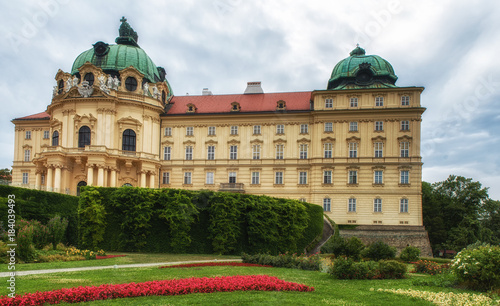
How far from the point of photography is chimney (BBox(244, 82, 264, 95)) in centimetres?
6177

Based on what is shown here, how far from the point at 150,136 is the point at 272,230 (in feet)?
92.5

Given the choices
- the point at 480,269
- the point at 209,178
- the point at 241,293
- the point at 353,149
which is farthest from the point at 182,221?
the point at 353,149

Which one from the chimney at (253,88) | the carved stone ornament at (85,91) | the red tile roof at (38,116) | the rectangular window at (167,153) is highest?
the chimney at (253,88)

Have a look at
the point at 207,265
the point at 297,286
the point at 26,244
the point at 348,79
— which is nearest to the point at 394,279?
the point at 297,286

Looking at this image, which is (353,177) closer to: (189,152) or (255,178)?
(255,178)

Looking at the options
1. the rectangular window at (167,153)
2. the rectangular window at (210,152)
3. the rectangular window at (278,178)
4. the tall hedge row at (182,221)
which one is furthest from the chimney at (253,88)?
the tall hedge row at (182,221)

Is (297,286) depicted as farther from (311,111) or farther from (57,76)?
(57,76)

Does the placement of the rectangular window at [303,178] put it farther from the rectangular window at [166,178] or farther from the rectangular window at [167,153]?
the rectangular window at [167,153]

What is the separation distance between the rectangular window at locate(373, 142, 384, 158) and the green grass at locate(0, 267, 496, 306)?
115 feet

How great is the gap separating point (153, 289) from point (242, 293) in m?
2.89

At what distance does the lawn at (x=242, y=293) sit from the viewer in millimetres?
13055

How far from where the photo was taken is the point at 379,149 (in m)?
53.1

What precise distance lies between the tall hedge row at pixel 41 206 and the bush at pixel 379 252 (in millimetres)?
21401

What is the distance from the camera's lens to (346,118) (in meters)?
54.0
